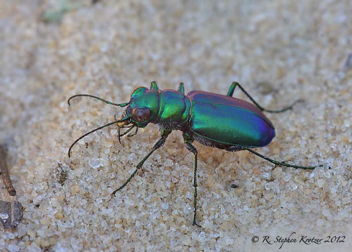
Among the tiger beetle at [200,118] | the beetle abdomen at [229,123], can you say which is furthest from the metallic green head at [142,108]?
the beetle abdomen at [229,123]

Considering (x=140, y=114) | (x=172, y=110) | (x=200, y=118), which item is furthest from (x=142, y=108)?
(x=200, y=118)

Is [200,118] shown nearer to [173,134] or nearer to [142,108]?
[142,108]

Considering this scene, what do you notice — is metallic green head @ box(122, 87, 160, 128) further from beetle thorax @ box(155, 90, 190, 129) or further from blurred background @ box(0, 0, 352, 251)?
blurred background @ box(0, 0, 352, 251)

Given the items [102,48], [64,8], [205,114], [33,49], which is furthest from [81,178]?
[64,8]

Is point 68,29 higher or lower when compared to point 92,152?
higher

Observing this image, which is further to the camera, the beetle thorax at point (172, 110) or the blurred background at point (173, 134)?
the beetle thorax at point (172, 110)

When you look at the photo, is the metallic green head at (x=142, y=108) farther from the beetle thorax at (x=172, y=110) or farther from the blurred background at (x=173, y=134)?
the blurred background at (x=173, y=134)

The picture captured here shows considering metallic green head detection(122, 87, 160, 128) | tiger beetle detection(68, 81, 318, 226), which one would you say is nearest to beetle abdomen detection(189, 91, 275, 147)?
tiger beetle detection(68, 81, 318, 226)

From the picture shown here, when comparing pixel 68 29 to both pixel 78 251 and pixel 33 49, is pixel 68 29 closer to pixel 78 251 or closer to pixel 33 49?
pixel 33 49
